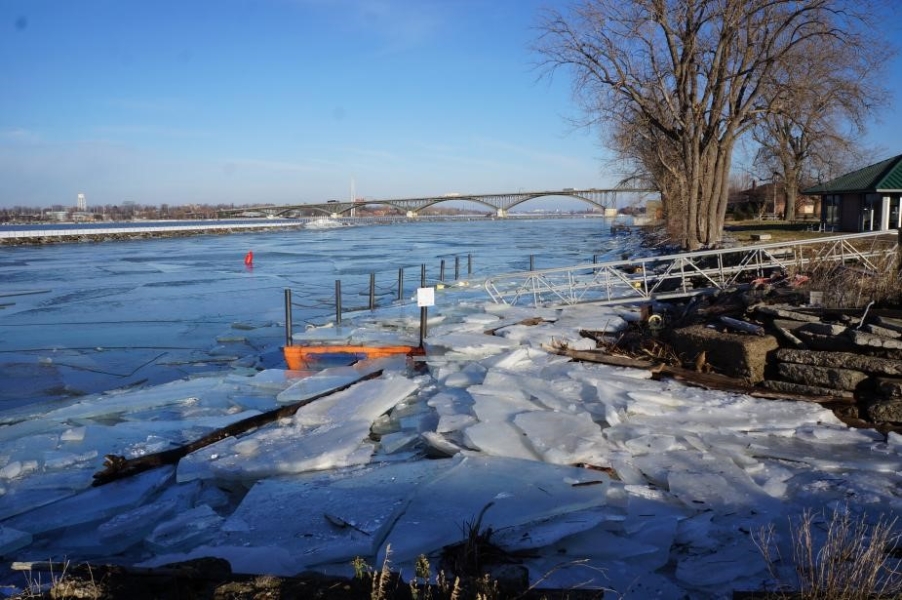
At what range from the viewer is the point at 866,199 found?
3067cm

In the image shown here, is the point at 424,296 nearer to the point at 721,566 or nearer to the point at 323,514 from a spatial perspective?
the point at 323,514

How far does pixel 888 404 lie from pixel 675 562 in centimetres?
383

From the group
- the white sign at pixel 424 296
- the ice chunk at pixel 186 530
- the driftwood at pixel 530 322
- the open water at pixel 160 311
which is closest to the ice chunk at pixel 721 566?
the ice chunk at pixel 186 530

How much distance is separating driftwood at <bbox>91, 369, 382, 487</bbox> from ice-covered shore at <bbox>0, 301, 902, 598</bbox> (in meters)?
0.15

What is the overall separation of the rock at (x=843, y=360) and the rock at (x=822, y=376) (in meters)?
0.05

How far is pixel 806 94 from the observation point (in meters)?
23.5

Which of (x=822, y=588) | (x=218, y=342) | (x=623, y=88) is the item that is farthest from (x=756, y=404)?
(x=623, y=88)

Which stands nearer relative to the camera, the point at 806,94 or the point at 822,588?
the point at 822,588

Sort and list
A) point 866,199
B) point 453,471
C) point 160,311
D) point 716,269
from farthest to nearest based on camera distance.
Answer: point 866,199 < point 160,311 < point 716,269 < point 453,471

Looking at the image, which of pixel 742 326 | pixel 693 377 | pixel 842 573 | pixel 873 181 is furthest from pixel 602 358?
pixel 873 181

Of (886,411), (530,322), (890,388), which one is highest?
(890,388)

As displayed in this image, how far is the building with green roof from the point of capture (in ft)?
92.9

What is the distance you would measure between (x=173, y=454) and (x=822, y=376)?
669cm

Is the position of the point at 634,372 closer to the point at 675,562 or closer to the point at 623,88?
the point at 675,562
